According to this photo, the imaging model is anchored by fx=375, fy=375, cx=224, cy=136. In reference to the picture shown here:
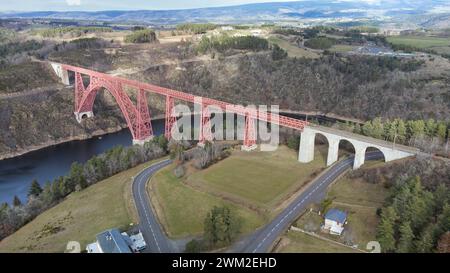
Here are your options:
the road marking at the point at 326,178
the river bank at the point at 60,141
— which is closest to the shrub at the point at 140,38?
the river bank at the point at 60,141

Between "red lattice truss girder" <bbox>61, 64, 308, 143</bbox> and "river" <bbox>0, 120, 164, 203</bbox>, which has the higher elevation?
"red lattice truss girder" <bbox>61, 64, 308, 143</bbox>

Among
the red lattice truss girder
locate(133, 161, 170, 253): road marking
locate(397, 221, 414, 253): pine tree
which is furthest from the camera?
the red lattice truss girder

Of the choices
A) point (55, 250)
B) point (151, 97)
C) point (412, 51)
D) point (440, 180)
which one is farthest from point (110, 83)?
point (412, 51)

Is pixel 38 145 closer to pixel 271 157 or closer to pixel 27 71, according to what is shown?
pixel 27 71

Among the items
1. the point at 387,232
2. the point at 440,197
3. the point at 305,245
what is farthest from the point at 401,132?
the point at 305,245

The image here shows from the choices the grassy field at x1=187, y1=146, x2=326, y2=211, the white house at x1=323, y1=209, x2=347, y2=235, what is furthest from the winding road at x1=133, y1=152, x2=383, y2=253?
the white house at x1=323, y1=209, x2=347, y2=235

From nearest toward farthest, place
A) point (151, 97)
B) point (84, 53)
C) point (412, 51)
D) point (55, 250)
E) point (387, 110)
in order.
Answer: point (55, 250) → point (387, 110) → point (151, 97) → point (84, 53) → point (412, 51)

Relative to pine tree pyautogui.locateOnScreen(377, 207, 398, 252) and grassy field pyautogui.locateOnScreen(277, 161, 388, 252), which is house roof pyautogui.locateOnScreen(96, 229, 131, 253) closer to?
grassy field pyautogui.locateOnScreen(277, 161, 388, 252)

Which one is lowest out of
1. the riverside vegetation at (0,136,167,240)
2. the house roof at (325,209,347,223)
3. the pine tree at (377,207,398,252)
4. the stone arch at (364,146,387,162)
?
the riverside vegetation at (0,136,167,240)
